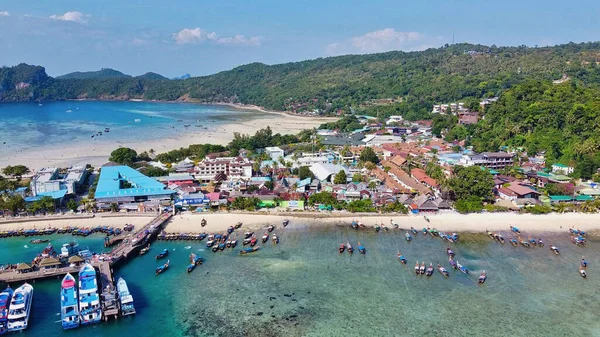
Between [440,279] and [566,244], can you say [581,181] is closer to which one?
[566,244]

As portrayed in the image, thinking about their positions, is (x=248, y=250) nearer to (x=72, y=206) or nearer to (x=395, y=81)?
(x=72, y=206)

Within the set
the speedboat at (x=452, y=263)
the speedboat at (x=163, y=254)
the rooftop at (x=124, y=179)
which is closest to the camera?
the speedboat at (x=452, y=263)

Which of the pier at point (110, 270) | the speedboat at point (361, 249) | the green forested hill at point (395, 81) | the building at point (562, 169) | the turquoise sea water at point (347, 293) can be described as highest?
the green forested hill at point (395, 81)

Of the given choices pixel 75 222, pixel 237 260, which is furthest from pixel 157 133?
pixel 237 260

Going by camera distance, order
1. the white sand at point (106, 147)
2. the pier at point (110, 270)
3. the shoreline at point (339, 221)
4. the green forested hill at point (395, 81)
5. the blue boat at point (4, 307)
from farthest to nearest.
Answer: the green forested hill at point (395, 81), the white sand at point (106, 147), the shoreline at point (339, 221), the pier at point (110, 270), the blue boat at point (4, 307)

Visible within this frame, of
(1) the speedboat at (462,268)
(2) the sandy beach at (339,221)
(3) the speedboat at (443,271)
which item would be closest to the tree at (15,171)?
(2) the sandy beach at (339,221)

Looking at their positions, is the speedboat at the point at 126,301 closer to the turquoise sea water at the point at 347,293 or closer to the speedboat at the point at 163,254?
the turquoise sea water at the point at 347,293

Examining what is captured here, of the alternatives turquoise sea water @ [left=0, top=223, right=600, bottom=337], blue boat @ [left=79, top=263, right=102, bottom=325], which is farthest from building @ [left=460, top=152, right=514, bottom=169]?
blue boat @ [left=79, top=263, right=102, bottom=325]
